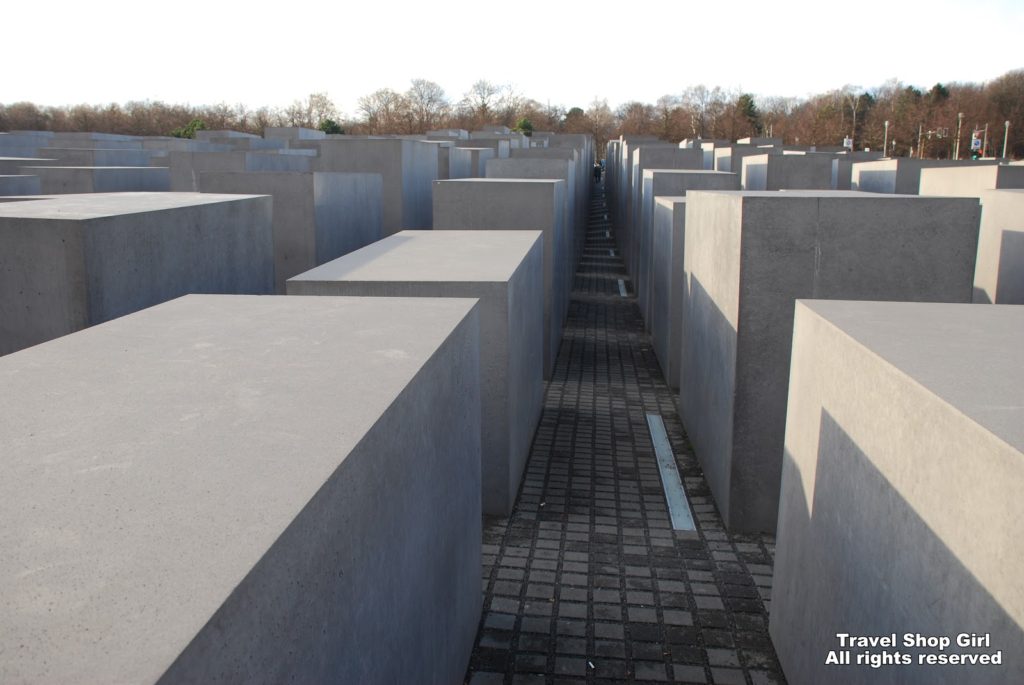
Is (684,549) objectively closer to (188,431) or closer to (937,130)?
(188,431)

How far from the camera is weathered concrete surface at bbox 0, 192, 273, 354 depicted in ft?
16.1

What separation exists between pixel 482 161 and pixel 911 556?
17.3 meters

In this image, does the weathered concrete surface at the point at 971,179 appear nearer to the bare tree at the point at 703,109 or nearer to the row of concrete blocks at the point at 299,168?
the row of concrete blocks at the point at 299,168

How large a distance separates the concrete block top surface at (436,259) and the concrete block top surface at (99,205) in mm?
1098

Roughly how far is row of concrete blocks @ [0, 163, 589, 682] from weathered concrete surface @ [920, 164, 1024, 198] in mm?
8101

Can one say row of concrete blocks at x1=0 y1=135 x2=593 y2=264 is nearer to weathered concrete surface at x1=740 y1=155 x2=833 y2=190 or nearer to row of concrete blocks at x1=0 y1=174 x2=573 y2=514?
weathered concrete surface at x1=740 y1=155 x2=833 y2=190

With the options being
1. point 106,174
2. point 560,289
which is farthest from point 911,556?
point 106,174

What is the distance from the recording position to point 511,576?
16.7ft

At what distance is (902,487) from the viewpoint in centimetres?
284

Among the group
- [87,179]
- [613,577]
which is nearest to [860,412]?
[613,577]

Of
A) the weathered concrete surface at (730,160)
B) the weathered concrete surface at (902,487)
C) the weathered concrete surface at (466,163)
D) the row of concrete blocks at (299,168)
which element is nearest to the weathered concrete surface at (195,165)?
the row of concrete blocks at (299,168)

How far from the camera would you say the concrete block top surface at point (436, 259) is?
18.6 feet

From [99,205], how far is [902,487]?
541 centimetres

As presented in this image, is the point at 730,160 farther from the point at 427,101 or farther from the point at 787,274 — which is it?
the point at 427,101
